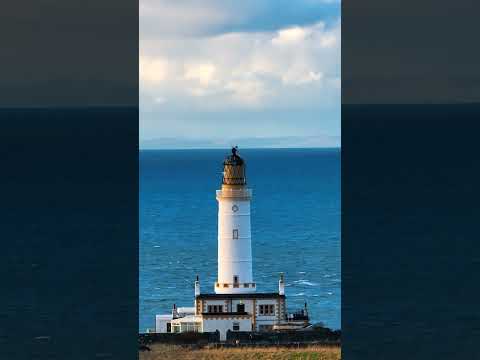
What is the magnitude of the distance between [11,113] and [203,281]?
24925 mm

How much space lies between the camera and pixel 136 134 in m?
8.20

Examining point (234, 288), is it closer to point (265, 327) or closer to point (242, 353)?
point (265, 327)

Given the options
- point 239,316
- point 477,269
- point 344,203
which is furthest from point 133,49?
point 239,316

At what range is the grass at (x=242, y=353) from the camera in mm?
16469

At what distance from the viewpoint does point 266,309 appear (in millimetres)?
21359

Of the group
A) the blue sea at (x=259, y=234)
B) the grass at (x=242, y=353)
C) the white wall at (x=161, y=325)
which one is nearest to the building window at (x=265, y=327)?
the grass at (x=242, y=353)

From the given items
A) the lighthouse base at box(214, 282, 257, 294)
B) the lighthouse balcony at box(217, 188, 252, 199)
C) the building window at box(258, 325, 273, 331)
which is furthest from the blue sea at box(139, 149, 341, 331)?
the building window at box(258, 325, 273, 331)

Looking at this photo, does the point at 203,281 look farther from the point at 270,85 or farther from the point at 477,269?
the point at 477,269

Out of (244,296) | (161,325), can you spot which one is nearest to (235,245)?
(244,296)

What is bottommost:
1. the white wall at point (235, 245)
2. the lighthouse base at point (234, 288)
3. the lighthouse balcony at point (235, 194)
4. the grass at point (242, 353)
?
the grass at point (242, 353)

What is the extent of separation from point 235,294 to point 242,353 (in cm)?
419

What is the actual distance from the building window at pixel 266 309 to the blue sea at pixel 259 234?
16.7 feet

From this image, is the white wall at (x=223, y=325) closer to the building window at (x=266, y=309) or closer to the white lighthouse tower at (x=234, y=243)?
the building window at (x=266, y=309)

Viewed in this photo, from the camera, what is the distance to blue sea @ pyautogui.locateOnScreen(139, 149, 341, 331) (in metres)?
33.1
